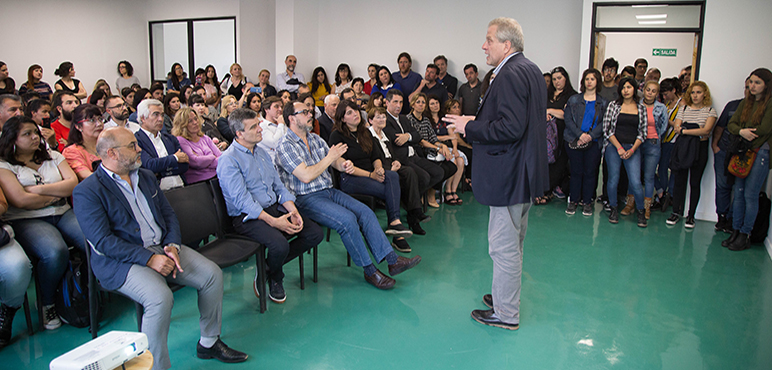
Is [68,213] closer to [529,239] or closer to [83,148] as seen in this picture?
[83,148]

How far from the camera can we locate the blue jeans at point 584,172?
5.28 m

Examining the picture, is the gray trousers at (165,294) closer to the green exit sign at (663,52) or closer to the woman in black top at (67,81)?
the woman in black top at (67,81)

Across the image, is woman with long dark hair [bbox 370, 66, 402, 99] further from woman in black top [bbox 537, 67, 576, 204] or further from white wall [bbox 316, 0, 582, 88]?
woman in black top [bbox 537, 67, 576, 204]

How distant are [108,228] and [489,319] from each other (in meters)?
1.98

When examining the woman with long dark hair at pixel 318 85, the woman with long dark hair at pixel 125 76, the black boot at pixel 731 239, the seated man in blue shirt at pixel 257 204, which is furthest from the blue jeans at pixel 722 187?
the woman with long dark hair at pixel 125 76

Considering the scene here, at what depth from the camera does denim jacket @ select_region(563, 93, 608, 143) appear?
5.14 m

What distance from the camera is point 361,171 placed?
4102 mm

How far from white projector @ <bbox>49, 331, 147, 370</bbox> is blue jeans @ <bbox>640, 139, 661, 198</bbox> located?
493 cm

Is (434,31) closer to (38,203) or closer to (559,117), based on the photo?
(559,117)

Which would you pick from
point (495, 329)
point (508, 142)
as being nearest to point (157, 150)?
point (508, 142)

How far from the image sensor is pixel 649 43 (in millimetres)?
9430

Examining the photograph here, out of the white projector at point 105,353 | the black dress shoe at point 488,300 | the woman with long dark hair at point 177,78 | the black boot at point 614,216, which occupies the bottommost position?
the black dress shoe at point 488,300

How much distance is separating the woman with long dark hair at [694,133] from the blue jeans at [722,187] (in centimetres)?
20

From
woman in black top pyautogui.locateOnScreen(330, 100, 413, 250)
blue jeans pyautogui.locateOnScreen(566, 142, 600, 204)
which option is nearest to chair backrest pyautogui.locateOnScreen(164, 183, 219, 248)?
woman in black top pyautogui.locateOnScreen(330, 100, 413, 250)
